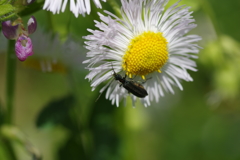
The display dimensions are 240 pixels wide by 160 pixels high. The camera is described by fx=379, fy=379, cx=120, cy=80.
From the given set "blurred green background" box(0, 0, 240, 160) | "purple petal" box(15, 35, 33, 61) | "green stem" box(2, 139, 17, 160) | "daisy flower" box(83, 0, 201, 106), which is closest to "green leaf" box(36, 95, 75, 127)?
"blurred green background" box(0, 0, 240, 160)

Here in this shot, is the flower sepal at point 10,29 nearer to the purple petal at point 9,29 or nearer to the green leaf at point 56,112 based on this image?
the purple petal at point 9,29

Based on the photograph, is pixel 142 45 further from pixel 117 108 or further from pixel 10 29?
pixel 117 108

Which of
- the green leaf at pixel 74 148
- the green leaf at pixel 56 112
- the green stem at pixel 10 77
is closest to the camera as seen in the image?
the green stem at pixel 10 77

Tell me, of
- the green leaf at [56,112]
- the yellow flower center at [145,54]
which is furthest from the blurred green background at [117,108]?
the yellow flower center at [145,54]

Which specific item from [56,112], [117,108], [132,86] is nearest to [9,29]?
[132,86]

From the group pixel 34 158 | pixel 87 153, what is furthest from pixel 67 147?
pixel 34 158

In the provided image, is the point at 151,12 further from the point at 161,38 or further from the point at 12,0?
the point at 12,0

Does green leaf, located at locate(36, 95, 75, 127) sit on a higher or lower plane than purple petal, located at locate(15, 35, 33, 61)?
lower

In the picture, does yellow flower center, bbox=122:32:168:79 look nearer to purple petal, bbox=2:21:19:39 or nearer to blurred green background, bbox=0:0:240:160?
blurred green background, bbox=0:0:240:160
